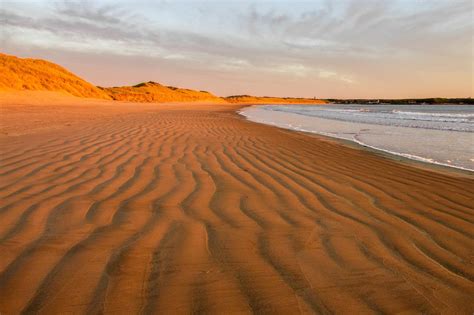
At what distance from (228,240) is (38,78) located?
43372 mm

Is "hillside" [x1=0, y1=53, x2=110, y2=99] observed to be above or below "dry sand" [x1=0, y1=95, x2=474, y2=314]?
above

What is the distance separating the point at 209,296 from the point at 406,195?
9.82 feet

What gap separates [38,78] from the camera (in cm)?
3897

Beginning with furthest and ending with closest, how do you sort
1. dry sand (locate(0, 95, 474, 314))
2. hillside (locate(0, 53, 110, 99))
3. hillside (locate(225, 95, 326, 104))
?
hillside (locate(225, 95, 326, 104)) < hillside (locate(0, 53, 110, 99)) < dry sand (locate(0, 95, 474, 314))

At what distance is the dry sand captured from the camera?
186cm

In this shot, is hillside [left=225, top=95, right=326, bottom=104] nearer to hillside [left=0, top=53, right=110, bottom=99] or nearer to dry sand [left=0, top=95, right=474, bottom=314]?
hillside [left=0, top=53, right=110, bottom=99]

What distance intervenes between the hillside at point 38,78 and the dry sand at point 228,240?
32.4 m

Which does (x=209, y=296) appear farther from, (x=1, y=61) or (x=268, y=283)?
(x=1, y=61)

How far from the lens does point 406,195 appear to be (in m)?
4.02

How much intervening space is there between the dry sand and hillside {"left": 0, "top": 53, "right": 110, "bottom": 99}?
1275 inches

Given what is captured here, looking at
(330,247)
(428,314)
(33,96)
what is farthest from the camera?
(33,96)

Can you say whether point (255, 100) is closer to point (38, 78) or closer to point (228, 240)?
point (38, 78)

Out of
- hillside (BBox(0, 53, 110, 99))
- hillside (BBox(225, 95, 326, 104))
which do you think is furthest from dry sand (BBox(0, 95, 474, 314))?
hillside (BBox(225, 95, 326, 104))

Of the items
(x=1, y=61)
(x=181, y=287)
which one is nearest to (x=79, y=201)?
(x=181, y=287)
